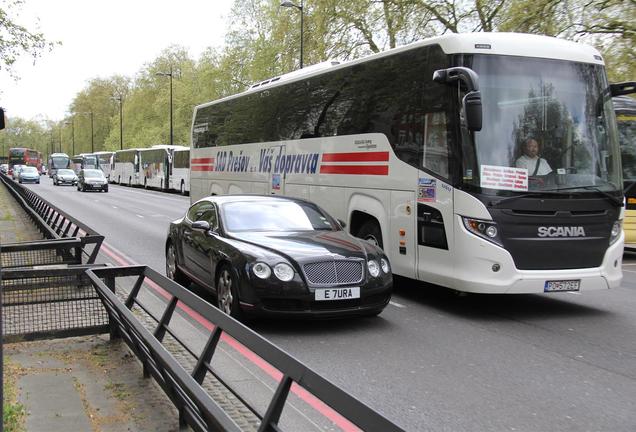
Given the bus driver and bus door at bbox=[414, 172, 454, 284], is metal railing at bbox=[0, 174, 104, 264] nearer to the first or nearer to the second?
bus door at bbox=[414, 172, 454, 284]

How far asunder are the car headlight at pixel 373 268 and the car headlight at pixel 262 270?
1090 millimetres

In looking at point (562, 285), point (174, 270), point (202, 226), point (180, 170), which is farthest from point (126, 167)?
point (562, 285)

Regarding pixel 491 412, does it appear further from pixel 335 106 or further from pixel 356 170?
pixel 335 106

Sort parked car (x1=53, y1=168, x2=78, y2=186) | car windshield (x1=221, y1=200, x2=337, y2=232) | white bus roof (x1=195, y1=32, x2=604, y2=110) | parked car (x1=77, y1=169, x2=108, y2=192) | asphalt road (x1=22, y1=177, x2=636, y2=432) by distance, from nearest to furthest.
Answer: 1. asphalt road (x1=22, y1=177, x2=636, y2=432)
2. white bus roof (x1=195, y1=32, x2=604, y2=110)
3. car windshield (x1=221, y1=200, x2=337, y2=232)
4. parked car (x1=77, y1=169, x2=108, y2=192)
5. parked car (x1=53, y1=168, x2=78, y2=186)

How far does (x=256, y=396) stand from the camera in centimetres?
470

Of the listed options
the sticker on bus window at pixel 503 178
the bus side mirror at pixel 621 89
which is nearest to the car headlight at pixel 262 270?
the sticker on bus window at pixel 503 178

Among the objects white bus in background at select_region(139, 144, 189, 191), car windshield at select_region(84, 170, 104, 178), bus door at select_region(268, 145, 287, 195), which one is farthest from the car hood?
car windshield at select_region(84, 170, 104, 178)

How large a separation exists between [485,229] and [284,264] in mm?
2356

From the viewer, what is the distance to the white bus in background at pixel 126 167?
5706 centimetres

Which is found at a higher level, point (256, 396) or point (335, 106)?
point (335, 106)

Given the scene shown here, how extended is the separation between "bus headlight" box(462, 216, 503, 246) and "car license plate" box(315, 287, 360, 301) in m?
1.60

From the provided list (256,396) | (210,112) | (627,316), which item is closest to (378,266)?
(256,396)

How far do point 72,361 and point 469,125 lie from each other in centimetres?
456

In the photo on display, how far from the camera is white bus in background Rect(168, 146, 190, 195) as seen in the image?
42.2 m
